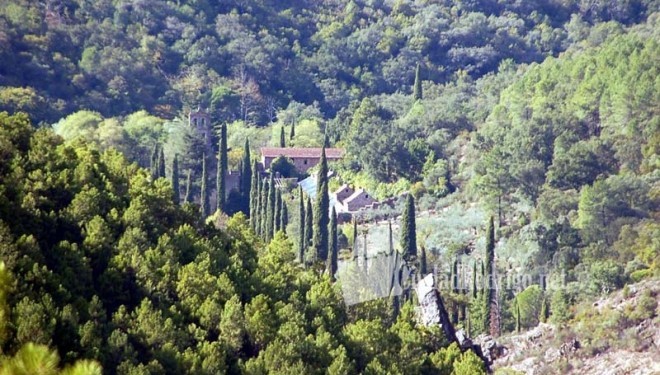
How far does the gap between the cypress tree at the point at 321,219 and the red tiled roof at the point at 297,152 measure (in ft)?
40.7

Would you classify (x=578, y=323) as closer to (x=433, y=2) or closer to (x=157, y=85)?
(x=157, y=85)

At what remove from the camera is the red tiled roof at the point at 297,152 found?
74312 millimetres

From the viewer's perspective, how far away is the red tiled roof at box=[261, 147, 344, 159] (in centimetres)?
7431

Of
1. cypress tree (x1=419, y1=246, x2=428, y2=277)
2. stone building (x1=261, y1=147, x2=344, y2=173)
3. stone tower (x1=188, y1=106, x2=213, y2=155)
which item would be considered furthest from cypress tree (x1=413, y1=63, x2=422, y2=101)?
cypress tree (x1=419, y1=246, x2=428, y2=277)

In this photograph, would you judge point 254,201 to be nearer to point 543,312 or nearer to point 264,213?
point 264,213

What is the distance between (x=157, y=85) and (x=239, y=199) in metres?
24.4

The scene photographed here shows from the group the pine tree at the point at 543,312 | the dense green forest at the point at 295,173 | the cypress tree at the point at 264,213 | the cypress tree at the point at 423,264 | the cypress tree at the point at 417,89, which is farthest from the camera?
the cypress tree at the point at 417,89

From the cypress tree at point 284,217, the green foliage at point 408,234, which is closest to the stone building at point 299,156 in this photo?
the cypress tree at point 284,217

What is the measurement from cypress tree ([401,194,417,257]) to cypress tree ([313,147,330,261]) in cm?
294

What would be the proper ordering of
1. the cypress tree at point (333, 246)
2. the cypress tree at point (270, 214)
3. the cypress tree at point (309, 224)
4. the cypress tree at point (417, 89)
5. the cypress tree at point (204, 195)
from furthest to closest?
the cypress tree at point (417, 89)
the cypress tree at point (204, 195)
the cypress tree at point (270, 214)
the cypress tree at point (309, 224)
the cypress tree at point (333, 246)

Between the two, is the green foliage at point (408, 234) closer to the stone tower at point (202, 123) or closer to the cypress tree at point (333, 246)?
the cypress tree at point (333, 246)

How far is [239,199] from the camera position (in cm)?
6631

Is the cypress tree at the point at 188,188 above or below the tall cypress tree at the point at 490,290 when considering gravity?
above

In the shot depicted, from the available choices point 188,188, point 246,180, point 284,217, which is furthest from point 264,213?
point 246,180
